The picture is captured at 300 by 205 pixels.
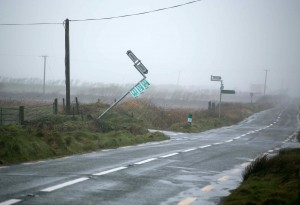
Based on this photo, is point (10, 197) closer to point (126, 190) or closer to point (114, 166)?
point (126, 190)

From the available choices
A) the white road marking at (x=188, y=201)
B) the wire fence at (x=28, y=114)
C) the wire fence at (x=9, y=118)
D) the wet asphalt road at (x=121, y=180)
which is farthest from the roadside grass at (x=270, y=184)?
the wire fence at (x=9, y=118)

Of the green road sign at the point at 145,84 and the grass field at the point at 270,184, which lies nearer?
the grass field at the point at 270,184

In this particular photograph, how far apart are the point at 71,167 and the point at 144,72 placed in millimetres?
12426

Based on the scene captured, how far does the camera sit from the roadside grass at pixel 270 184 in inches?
276

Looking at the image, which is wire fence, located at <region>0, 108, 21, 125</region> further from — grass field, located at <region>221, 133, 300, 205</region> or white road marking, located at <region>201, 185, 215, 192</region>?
grass field, located at <region>221, 133, 300, 205</region>

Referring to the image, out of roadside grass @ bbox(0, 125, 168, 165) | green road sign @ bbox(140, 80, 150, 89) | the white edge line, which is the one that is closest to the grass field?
the white edge line

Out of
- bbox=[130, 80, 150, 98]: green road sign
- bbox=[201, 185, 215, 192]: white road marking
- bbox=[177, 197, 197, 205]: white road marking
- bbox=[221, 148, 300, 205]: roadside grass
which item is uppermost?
bbox=[130, 80, 150, 98]: green road sign

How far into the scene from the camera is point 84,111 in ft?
100

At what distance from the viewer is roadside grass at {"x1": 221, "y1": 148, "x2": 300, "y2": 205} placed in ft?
23.0

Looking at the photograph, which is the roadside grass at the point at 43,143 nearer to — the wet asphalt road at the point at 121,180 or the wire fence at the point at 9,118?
the wet asphalt road at the point at 121,180

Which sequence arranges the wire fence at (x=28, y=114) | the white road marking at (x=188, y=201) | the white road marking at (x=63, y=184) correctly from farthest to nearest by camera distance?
the wire fence at (x=28, y=114) < the white road marking at (x=63, y=184) < the white road marking at (x=188, y=201)

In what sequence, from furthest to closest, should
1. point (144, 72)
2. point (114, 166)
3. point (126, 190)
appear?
point (144, 72)
point (114, 166)
point (126, 190)

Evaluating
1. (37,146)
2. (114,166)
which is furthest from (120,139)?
(114,166)

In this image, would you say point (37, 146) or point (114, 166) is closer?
point (114, 166)
